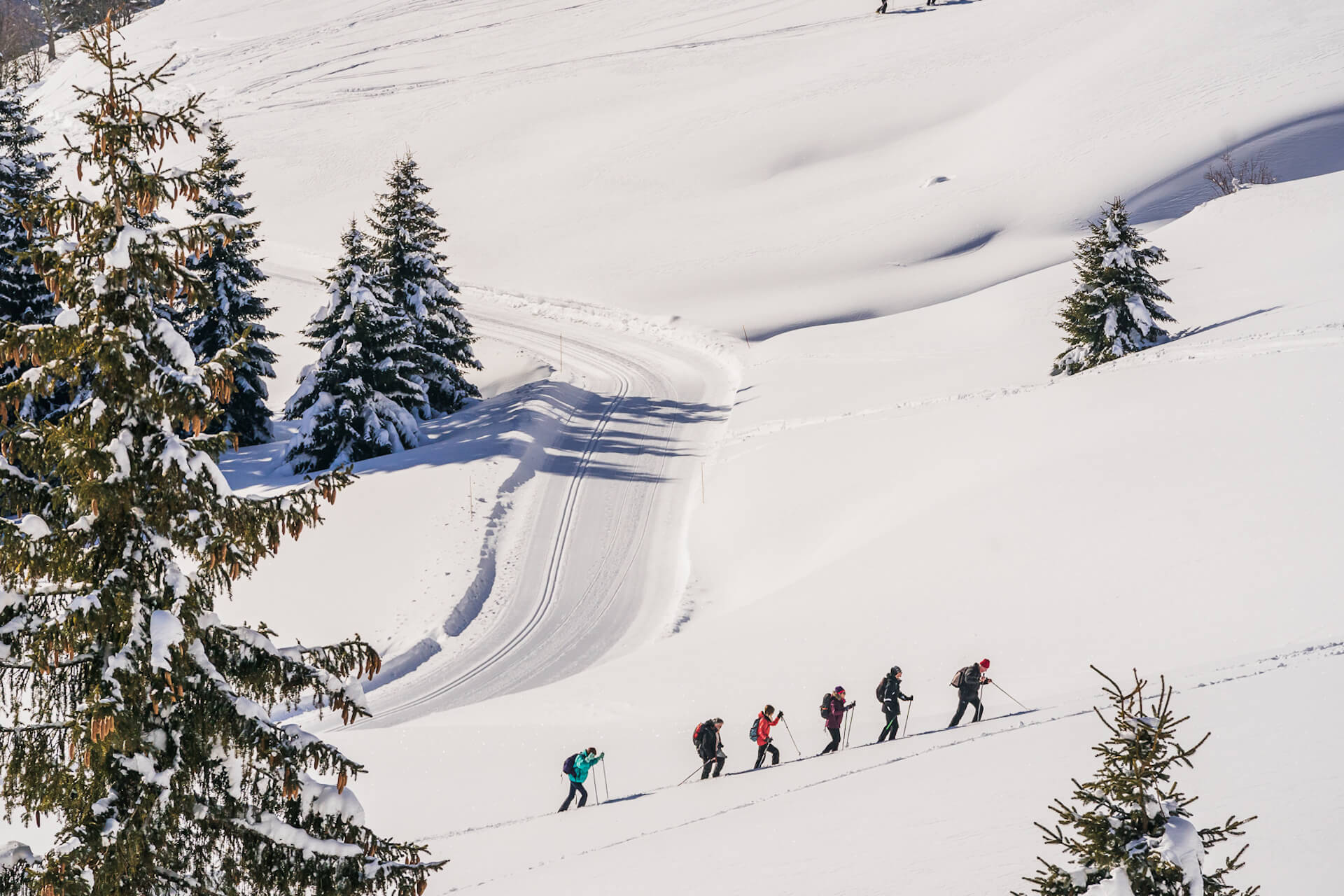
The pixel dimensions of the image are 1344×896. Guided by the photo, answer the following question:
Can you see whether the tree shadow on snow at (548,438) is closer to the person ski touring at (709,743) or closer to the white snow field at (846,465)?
the white snow field at (846,465)

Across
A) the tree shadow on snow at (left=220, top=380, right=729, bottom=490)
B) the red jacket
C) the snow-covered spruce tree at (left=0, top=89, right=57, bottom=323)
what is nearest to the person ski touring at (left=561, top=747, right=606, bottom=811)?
the red jacket

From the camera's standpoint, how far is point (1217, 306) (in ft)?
101

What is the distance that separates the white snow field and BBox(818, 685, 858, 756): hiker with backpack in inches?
24.7

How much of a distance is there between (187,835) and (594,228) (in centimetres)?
5090

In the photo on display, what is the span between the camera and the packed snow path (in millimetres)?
20953

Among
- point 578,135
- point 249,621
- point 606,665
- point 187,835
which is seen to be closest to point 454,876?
point 187,835

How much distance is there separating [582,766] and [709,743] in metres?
1.85

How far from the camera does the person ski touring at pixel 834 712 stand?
14398mm

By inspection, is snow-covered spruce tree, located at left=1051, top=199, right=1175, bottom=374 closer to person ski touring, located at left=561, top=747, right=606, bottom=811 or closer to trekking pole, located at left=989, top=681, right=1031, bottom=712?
trekking pole, located at left=989, top=681, right=1031, bottom=712

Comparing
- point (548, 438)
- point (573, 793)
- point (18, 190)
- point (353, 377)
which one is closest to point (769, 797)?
point (573, 793)

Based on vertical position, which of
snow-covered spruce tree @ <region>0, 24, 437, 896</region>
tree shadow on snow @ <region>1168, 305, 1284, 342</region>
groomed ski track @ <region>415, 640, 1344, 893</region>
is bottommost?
groomed ski track @ <region>415, 640, 1344, 893</region>

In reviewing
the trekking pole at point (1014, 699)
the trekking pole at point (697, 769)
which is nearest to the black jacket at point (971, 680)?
the trekking pole at point (1014, 699)

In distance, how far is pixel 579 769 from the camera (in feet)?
44.8

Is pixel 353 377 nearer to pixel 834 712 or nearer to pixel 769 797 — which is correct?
pixel 834 712
